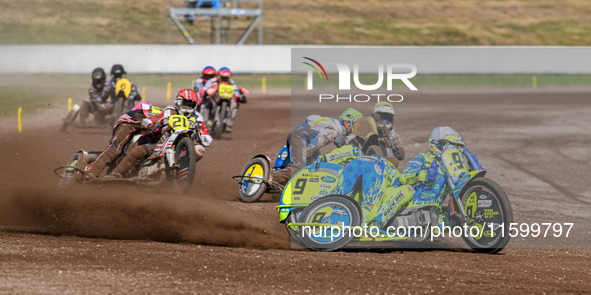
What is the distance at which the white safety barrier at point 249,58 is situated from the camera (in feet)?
115

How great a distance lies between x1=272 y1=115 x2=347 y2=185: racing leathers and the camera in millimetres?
9953

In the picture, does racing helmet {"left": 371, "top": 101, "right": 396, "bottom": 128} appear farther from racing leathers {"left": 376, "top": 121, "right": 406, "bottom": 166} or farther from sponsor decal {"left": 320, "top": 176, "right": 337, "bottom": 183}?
sponsor decal {"left": 320, "top": 176, "right": 337, "bottom": 183}

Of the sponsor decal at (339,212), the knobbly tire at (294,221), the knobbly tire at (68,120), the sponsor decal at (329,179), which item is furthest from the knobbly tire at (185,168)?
the knobbly tire at (68,120)

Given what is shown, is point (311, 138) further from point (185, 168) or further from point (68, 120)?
point (68, 120)

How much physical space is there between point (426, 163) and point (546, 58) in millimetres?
31009

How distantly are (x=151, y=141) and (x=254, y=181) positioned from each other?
1.78 meters

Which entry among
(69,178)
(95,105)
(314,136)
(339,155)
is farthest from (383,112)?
(95,105)

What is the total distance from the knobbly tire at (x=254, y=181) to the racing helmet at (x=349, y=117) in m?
2.59

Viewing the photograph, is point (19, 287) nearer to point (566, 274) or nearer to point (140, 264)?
point (140, 264)

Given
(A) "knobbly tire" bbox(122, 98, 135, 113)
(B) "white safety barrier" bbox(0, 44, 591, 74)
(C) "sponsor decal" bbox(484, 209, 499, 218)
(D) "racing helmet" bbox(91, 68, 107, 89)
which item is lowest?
(C) "sponsor decal" bbox(484, 209, 499, 218)

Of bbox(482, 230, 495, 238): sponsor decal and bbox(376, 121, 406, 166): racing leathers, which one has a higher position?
bbox(376, 121, 406, 166): racing leathers

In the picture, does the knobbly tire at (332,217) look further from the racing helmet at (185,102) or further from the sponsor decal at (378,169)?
the racing helmet at (185,102)

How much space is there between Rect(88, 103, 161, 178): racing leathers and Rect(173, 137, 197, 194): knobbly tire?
874 millimetres

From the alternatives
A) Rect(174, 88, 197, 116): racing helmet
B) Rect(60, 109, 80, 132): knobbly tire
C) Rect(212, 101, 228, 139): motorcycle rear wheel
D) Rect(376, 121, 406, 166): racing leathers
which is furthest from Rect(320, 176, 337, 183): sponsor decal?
Rect(60, 109, 80, 132): knobbly tire
